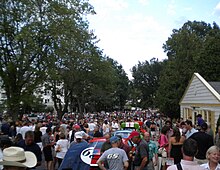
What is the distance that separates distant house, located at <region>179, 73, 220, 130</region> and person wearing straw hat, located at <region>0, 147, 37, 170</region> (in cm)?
1841

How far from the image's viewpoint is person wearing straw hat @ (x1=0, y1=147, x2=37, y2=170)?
12.5 feet

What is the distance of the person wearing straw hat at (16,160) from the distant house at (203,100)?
1841 cm

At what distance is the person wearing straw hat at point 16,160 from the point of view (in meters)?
3.82

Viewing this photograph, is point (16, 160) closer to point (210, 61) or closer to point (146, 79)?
point (210, 61)

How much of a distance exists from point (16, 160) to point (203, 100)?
72.2 ft

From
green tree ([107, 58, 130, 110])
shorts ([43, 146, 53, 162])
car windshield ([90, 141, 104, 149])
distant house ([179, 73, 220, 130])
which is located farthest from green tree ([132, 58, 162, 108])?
car windshield ([90, 141, 104, 149])

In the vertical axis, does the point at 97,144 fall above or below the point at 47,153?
above

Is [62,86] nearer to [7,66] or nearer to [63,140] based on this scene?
[7,66]

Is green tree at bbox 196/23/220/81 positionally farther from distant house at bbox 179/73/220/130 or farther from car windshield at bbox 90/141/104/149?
car windshield at bbox 90/141/104/149

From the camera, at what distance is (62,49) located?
29.8 metres

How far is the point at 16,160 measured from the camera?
13.2ft

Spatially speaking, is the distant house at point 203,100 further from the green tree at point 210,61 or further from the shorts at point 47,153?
the shorts at point 47,153

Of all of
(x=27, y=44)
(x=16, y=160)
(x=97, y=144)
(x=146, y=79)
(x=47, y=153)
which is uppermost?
(x=146, y=79)

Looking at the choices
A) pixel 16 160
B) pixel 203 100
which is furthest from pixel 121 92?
pixel 16 160
